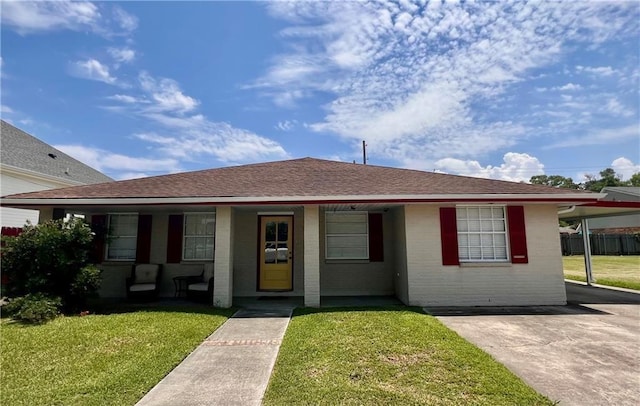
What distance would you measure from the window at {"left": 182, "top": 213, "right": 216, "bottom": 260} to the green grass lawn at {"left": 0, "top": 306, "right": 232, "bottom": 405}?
9.19 feet

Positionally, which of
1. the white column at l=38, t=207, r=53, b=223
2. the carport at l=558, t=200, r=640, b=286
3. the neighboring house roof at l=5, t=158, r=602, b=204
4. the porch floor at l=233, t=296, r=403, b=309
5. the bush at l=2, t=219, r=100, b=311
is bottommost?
the porch floor at l=233, t=296, r=403, b=309

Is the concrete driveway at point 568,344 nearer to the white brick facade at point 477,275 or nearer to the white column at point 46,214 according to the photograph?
the white brick facade at point 477,275

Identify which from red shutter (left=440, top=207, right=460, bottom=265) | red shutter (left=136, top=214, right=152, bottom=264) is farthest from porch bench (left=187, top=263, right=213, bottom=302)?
red shutter (left=440, top=207, right=460, bottom=265)

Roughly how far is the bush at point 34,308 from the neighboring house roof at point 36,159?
8810 millimetres

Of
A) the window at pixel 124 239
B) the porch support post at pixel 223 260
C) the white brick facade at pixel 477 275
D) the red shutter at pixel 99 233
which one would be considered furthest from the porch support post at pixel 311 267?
the window at pixel 124 239

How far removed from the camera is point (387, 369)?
4395mm

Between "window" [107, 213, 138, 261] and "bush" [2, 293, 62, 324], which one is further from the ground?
"window" [107, 213, 138, 261]

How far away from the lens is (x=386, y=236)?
34.2 feet

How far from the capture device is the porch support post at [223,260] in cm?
856

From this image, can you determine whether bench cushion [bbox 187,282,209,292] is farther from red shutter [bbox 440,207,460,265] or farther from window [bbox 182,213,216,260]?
red shutter [bbox 440,207,460,265]

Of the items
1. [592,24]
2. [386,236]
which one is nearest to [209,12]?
[386,236]

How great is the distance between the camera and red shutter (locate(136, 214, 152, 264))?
10.3 meters

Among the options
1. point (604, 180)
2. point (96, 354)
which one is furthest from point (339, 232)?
point (604, 180)

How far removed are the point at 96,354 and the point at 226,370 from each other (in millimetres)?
2162
